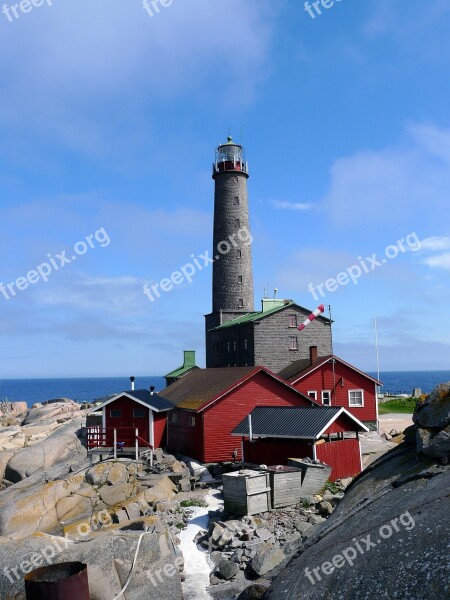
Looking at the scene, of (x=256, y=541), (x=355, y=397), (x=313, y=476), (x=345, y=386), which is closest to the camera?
(x=256, y=541)

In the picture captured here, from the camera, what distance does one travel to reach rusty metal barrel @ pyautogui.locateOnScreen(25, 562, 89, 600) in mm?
10352

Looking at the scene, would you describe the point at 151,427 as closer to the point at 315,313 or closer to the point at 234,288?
the point at 315,313

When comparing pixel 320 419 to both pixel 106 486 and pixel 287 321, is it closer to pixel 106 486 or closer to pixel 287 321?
pixel 106 486

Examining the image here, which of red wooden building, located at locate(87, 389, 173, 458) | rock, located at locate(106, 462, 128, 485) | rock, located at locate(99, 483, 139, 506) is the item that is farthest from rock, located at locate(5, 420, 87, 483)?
rock, located at locate(99, 483, 139, 506)

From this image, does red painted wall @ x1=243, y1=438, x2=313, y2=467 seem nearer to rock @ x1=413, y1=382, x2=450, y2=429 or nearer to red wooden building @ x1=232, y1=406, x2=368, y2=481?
red wooden building @ x1=232, y1=406, x2=368, y2=481

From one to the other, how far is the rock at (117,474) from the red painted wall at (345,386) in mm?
16104

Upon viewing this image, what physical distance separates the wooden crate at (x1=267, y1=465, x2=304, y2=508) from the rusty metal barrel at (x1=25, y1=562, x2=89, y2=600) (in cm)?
1018

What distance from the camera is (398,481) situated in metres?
13.1

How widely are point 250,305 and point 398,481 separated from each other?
4181 cm

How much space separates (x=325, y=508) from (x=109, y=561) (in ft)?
29.5

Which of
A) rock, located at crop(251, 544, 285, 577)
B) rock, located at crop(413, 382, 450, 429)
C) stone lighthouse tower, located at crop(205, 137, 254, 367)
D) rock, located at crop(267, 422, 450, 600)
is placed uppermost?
stone lighthouse tower, located at crop(205, 137, 254, 367)

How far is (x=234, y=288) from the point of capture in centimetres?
5412

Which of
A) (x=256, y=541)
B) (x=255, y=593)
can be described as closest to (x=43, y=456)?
(x=256, y=541)

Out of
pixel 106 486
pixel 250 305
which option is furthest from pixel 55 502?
pixel 250 305
